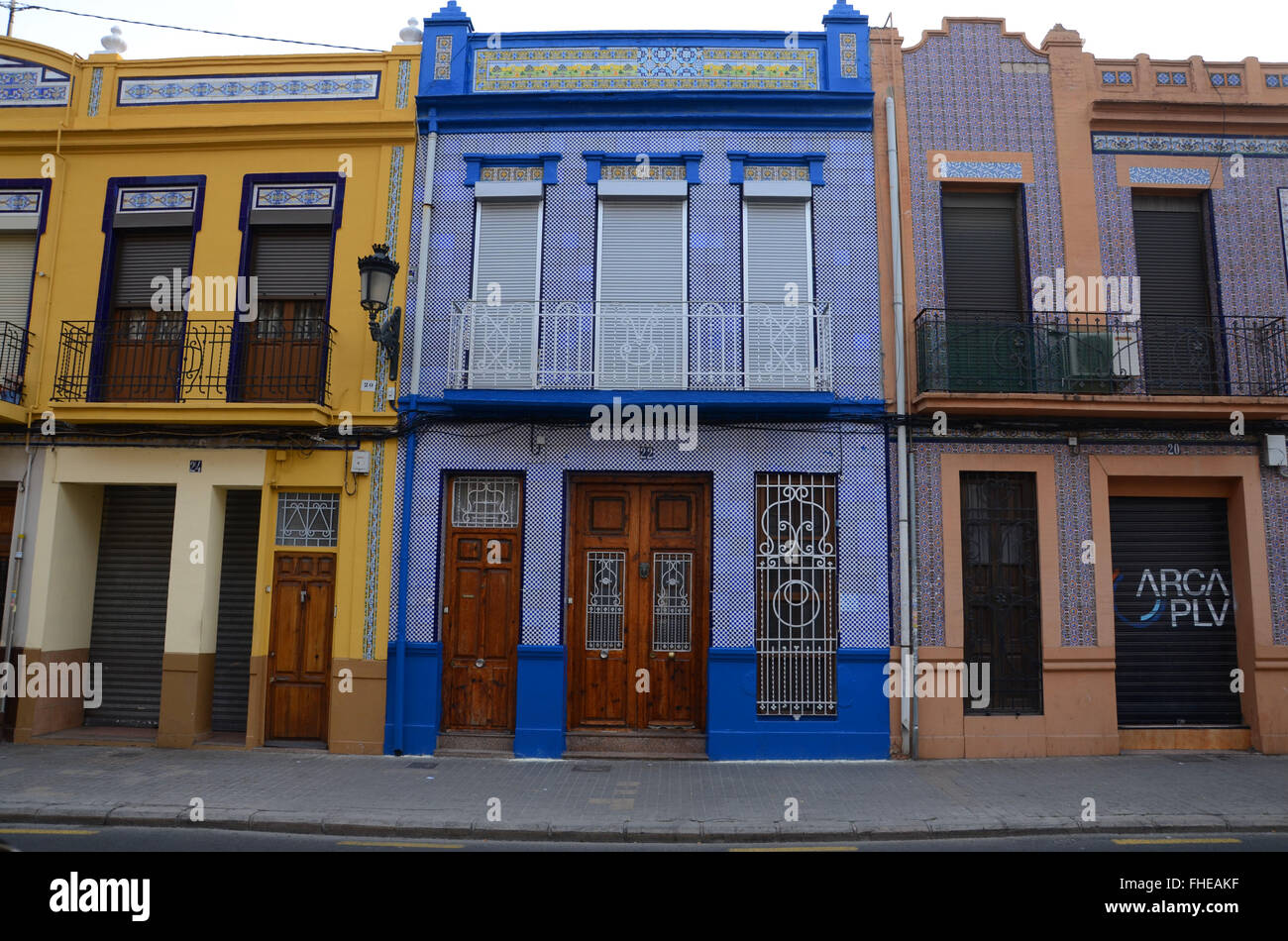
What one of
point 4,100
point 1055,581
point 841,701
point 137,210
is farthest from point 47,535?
point 1055,581

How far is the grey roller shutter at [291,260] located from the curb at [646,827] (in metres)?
6.41

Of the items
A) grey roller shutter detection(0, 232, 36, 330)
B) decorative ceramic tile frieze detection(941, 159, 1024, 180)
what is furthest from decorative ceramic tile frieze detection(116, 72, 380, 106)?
decorative ceramic tile frieze detection(941, 159, 1024, 180)

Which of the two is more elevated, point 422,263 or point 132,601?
point 422,263

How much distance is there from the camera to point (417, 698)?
31.6ft

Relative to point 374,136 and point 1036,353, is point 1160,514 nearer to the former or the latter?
point 1036,353

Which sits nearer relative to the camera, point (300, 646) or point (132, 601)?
point (300, 646)

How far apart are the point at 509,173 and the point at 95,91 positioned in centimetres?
592

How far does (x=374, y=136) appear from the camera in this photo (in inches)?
417

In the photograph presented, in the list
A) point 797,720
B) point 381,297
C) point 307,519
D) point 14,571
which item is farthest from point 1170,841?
point 14,571

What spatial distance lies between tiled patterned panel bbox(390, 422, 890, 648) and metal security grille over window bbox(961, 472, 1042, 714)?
1200mm

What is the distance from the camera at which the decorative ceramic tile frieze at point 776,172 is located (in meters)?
10.5

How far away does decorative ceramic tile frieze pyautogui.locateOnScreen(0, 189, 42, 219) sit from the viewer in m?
10.9

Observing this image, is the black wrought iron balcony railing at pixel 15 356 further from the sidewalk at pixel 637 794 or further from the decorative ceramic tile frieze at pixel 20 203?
the sidewalk at pixel 637 794

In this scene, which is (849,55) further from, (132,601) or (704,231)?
(132,601)
